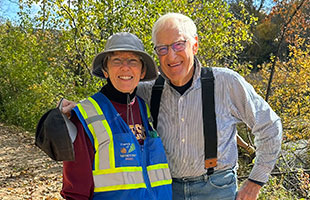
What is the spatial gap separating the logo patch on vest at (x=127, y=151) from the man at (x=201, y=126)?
0.44 metres

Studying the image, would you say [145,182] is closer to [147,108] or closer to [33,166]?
[147,108]

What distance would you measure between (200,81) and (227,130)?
40 centimetres

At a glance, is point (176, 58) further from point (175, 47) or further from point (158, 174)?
point (158, 174)

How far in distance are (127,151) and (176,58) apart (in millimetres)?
762

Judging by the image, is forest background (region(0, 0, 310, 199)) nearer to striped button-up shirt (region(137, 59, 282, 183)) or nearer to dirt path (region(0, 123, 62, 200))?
dirt path (region(0, 123, 62, 200))

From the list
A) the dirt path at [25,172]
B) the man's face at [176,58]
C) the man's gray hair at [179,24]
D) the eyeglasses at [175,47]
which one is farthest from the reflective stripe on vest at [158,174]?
the dirt path at [25,172]

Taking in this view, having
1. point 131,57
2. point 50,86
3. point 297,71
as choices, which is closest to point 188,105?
point 131,57

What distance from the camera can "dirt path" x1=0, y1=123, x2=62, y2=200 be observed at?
22.2ft

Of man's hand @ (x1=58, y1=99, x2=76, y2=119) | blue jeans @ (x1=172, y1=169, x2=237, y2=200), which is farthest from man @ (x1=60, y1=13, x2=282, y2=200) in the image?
man's hand @ (x1=58, y1=99, x2=76, y2=119)

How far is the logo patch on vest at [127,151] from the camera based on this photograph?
2.08 metres

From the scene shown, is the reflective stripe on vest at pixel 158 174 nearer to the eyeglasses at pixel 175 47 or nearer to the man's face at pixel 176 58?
the man's face at pixel 176 58

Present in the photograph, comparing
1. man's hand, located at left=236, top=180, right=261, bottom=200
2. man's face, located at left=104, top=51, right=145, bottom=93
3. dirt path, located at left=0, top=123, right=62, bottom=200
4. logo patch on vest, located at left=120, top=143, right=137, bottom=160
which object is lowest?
dirt path, located at left=0, top=123, right=62, bottom=200

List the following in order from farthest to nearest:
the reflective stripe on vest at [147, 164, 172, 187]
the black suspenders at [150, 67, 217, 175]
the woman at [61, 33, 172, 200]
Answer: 1. the black suspenders at [150, 67, 217, 175]
2. the reflective stripe on vest at [147, 164, 172, 187]
3. the woman at [61, 33, 172, 200]

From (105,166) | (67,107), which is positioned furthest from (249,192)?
(67,107)
